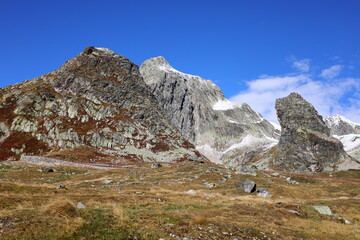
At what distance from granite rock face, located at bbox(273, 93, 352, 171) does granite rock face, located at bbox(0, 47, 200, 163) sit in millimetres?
63172

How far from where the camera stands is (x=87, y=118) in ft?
470

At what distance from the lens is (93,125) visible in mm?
140500

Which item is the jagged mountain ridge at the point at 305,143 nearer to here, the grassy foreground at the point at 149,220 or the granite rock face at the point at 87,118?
the granite rock face at the point at 87,118

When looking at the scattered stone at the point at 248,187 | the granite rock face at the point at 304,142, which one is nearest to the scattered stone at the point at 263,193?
the scattered stone at the point at 248,187

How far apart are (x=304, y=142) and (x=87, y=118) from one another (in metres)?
136

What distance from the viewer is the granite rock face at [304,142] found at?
511 feet

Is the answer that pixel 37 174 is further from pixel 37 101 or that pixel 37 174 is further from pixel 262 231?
pixel 37 101

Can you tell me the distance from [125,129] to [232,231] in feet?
429

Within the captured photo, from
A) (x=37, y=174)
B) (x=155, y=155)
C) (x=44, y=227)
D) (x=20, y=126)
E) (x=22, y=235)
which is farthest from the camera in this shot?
(x=155, y=155)

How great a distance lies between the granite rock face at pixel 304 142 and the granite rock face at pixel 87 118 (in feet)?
207

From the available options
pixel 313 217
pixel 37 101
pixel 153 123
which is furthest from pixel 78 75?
pixel 313 217

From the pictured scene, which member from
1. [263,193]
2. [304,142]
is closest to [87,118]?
[263,193]

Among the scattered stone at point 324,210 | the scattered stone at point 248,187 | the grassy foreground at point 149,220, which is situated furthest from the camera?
the scattered stone at point 248,187

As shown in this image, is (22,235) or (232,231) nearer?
(22,235)
